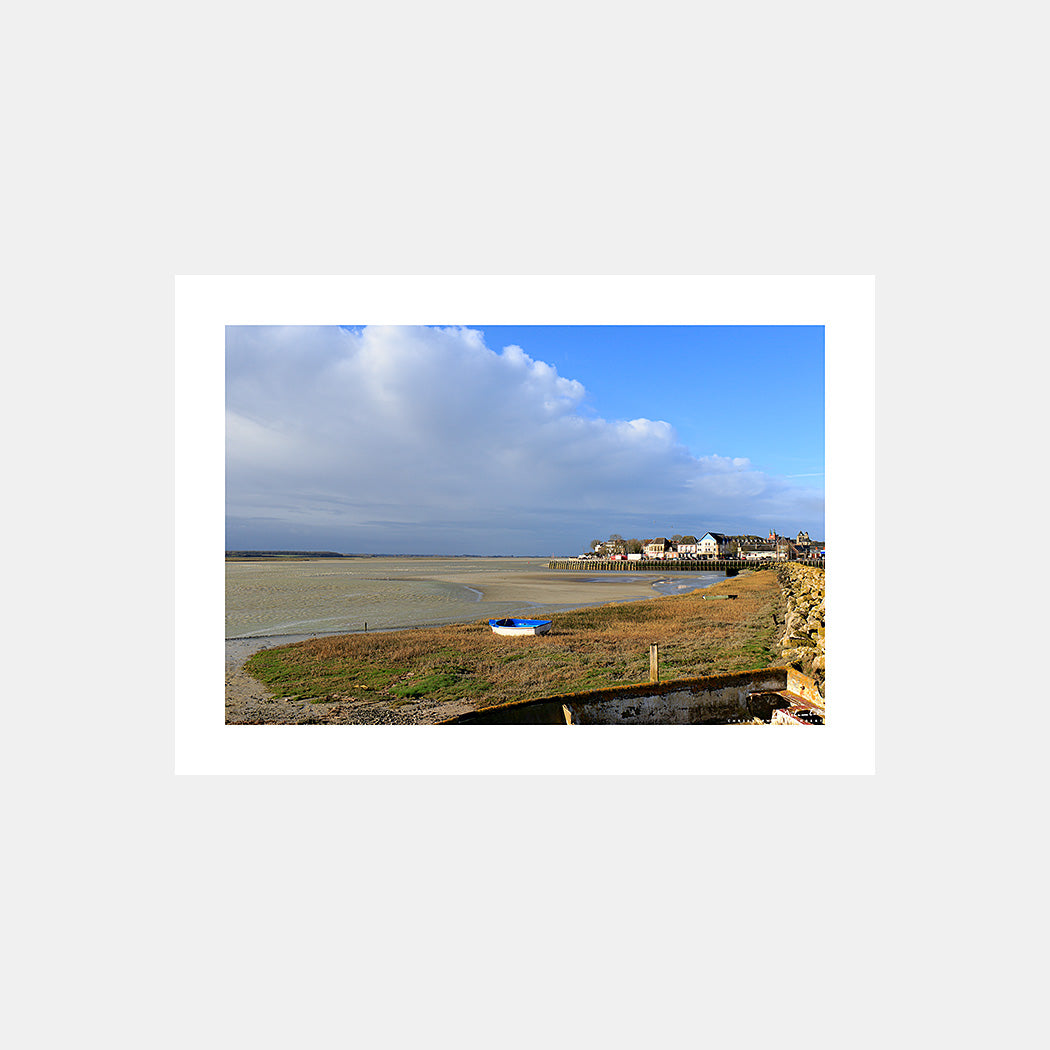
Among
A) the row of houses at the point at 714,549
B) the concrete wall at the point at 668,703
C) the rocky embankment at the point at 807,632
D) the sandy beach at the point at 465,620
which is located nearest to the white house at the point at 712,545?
the row of houses at the point at 714,549

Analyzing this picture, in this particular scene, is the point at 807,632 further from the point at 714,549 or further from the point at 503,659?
the point at 503,659

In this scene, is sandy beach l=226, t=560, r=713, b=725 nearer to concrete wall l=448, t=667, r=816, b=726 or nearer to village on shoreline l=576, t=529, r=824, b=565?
concrete wall l=448, t=667, r=816, b=726

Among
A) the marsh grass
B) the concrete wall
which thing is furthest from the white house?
the concrete wall

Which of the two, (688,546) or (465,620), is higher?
(688,546)

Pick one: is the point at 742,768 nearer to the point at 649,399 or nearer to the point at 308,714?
the point at 649,399

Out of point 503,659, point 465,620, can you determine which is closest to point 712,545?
point 503,659
